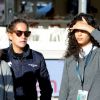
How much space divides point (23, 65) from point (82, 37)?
654 mm

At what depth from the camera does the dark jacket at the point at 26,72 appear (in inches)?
183

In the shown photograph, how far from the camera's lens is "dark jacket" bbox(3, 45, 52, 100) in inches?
183

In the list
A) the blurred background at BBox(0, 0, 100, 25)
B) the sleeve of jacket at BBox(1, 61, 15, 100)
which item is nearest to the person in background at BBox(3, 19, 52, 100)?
the sleeve of jacket at BBox(1, 61, 15, 100)

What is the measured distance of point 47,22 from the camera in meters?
8.29

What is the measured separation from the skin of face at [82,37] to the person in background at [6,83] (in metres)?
0.79

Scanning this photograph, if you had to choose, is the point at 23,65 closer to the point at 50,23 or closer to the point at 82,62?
the point at 82,62

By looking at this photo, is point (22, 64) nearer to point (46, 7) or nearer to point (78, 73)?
point (78, 73)

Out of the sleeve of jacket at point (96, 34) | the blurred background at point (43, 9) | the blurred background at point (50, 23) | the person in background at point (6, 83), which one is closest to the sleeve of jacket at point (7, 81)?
the person in background at point (6, 83)

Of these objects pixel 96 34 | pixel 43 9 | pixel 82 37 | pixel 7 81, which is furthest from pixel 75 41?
pixel 43 9

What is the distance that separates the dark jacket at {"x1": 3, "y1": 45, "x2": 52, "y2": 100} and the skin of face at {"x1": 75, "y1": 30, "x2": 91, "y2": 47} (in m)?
0.47

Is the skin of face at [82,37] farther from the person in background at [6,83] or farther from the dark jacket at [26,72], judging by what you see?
the person in background at [6,83]

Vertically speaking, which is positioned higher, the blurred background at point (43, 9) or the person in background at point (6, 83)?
the blurred background at point (43, 9)

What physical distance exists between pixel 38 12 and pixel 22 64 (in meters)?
3.97

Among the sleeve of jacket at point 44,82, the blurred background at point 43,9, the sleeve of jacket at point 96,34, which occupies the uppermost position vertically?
the sleeve of jacket at point 96,34
